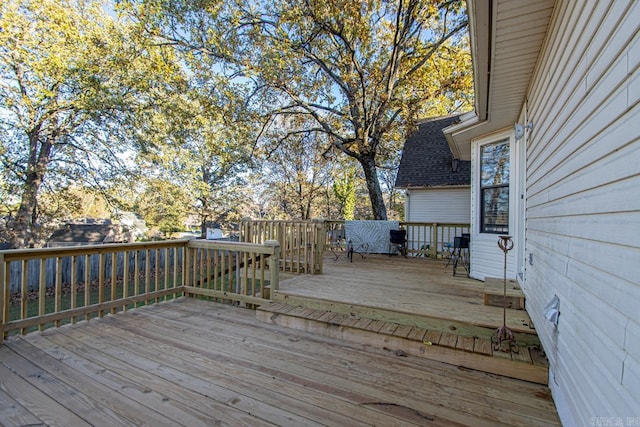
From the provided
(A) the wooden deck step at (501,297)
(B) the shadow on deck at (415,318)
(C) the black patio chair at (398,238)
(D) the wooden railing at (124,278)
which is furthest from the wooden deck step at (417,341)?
(C) the black patio chair at (398,238)

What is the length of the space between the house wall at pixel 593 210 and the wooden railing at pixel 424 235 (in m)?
5.31

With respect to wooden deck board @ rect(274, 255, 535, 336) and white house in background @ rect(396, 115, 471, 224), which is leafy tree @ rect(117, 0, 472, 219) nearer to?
white house in background @ rect(396, 115, 471, 224)

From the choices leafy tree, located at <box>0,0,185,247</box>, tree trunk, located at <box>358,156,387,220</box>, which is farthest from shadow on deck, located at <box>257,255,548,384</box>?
leafy tree, located at <box>0,0,185,247</box>

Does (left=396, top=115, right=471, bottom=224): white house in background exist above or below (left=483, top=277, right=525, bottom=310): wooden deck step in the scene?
above

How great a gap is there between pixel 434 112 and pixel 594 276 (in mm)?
A: 16234

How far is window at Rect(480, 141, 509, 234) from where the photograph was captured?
439cm

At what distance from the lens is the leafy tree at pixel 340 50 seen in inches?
330

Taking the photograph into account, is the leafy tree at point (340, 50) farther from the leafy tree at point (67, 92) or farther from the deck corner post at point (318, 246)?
the deck corner post at point (318, 246)

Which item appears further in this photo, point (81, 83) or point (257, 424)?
point (81, 83)

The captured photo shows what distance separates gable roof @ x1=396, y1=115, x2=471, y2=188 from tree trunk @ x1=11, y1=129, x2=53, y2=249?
11401 mm

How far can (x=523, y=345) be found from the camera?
2727mm

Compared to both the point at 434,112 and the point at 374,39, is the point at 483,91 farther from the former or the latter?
the point at 434,112

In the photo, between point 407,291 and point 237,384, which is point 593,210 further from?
point 407,291

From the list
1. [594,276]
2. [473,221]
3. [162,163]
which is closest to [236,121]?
[162,163]
